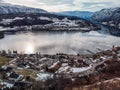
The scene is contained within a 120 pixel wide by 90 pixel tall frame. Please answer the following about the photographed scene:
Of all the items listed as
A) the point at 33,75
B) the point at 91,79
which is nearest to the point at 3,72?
the point at 33,75

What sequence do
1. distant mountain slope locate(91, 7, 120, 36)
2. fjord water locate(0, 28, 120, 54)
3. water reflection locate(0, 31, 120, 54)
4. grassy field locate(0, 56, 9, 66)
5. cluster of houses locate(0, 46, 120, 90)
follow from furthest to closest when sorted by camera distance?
distant mountain slope locate(91, 7, 120, 36)
water reflection locate(0, 31, 120, 54)
fjord water locate(0, 28, 120, 54)
grassy field locate(0, 56, 9, 66)
cluster of houses locate(0, 46, 120, 90)

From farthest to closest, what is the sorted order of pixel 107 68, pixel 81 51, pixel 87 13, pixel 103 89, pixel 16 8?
1. pixel 87 13
2. pixel 16 8
3. pixel 81 51
4. pixel 107 68
5. pixel 103 89

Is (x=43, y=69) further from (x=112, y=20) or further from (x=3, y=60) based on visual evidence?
(x=112, y=20)

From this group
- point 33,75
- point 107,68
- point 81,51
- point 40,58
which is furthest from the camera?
point 81,51

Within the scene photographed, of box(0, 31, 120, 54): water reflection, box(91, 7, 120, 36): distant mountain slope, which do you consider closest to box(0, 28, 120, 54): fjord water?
box(0, 31, 120, 54): water reflection

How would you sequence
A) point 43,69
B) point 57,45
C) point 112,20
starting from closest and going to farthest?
point 43,69 < point 57,45 < point 112,20

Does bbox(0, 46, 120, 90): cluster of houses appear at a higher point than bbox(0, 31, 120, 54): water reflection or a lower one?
higher

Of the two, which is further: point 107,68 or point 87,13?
point 87,13

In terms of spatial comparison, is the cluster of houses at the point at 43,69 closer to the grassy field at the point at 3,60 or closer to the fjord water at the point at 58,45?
the grassy field at the point at 3,60

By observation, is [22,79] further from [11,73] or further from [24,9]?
[24,9]

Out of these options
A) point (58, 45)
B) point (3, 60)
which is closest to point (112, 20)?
point (58, 45)

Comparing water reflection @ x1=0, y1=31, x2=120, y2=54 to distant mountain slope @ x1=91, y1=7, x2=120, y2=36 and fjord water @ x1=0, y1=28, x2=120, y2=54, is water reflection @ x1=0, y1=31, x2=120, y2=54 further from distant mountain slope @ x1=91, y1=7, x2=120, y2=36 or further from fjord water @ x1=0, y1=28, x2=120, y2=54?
distant mountain slope @ x1=91, y1=7, x2=120, y2=36
